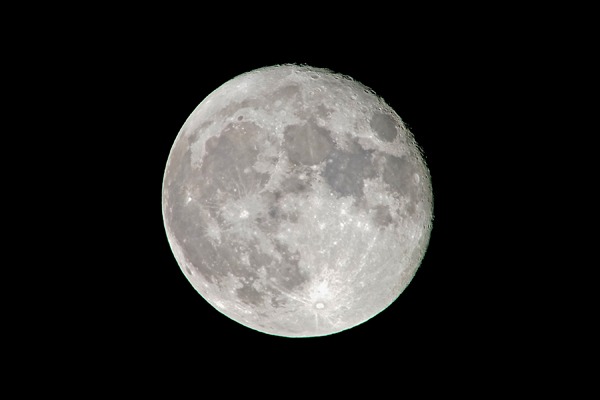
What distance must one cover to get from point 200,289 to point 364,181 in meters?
1.70

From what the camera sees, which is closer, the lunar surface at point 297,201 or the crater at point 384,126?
the lunar surface at point 297,201

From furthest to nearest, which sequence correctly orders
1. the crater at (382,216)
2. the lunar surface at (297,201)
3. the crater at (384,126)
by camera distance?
1. the crater at (384,126)
2. the crater at (382,216)
3. the lunar surface at (297,201)

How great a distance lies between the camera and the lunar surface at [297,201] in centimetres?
376

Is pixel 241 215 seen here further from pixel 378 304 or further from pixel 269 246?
pixel 378 304

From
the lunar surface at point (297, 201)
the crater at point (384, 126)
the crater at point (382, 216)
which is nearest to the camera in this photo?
the lunar surface at point (297, 201)

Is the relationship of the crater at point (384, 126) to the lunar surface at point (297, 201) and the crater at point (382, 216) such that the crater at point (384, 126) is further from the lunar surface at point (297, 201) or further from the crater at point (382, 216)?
the crater at point (382, 216)

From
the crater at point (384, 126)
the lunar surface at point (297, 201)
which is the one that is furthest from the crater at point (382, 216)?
the crater at point (384, 126)

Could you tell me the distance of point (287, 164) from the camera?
375 cm

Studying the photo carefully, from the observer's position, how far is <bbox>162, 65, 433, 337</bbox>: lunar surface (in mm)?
3758

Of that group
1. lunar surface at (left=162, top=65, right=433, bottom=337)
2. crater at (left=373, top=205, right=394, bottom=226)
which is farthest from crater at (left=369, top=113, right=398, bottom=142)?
crater at (left=373, top=205, right=394, bottom=226)

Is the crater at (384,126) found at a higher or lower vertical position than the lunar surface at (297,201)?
higher

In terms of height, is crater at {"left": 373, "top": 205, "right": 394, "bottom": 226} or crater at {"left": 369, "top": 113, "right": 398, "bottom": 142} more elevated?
crater at {"left": 369, "top": 113, "right": 398, "bottom": 142}

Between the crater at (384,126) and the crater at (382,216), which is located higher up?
the crater at (384,126)

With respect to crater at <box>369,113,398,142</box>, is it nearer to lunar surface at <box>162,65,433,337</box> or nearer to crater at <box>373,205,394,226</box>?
lunar surface at <box>162,65,433,337</box>
